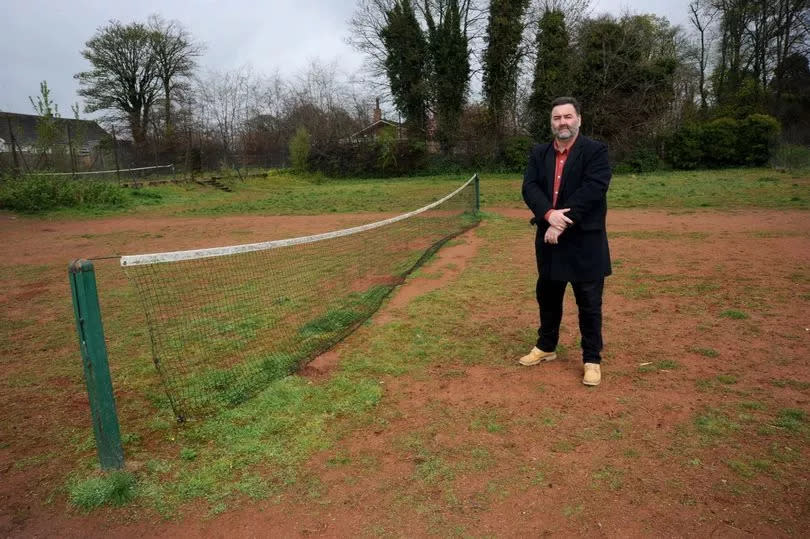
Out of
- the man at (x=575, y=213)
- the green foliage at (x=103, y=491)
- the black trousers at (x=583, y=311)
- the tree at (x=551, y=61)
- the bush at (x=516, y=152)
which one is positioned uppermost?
the tree at (x=551, y=61)

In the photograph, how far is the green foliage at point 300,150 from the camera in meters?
32.9

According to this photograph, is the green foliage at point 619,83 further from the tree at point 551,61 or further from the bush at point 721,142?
the bush at point 721,142

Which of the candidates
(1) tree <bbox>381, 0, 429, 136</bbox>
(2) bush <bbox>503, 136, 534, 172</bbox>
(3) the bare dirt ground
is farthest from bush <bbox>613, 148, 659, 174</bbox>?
(3) the bare dirt ground

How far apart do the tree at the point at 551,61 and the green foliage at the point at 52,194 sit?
819 inches

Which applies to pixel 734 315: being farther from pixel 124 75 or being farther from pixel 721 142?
pixel 124 75

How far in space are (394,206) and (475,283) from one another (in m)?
11.1

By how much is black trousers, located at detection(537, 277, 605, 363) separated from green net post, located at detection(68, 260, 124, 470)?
3054mm

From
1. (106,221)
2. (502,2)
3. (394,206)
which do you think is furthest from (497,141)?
(106,221)

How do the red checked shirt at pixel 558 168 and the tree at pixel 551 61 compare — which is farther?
the tree at pixel 551 61

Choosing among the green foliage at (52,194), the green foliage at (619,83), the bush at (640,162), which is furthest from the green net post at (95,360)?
the green foliage at (619,83)

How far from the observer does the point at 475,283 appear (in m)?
7.09

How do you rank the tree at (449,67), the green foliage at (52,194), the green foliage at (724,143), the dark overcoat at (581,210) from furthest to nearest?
the tree at (449,67)
the green foliage at (724,143)
the green foliage at (52,194)
the dark overcoat at (581,210)

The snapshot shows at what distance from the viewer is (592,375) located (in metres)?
3.90

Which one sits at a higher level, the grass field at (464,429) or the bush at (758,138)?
the bush at (758,138)
